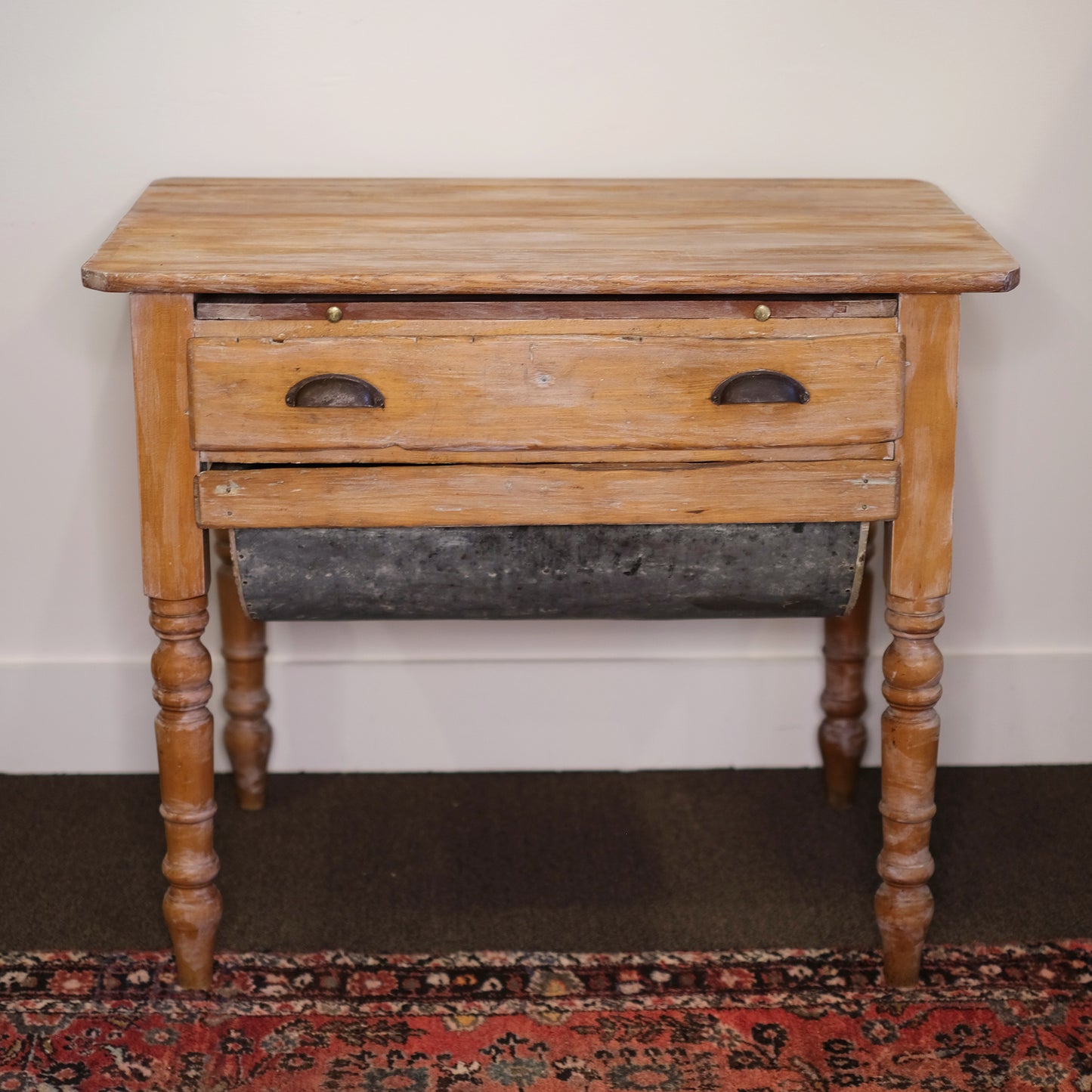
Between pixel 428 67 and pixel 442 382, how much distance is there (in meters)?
0.68

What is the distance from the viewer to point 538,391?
55.7 inches

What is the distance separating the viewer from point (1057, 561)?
2.12 meters

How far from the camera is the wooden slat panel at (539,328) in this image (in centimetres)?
140

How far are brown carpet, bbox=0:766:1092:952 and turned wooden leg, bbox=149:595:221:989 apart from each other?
11 cm

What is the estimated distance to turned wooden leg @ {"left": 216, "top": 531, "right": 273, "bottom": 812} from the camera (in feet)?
6.55

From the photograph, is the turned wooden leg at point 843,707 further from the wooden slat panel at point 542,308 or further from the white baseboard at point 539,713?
the wooden slat panel at point 542,308

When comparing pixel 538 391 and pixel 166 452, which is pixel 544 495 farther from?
pixel 166 452

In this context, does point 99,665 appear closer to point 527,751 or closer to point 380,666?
point 380,666

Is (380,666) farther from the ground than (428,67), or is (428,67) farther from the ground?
(428,67)

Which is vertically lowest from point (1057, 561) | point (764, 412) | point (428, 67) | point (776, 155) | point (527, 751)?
point (527, 751)

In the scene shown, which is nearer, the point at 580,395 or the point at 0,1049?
the point at 580,395

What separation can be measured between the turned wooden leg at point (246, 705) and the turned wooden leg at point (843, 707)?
0.87 metres

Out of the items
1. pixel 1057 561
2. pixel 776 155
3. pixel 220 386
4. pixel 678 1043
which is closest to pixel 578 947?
pixel 678 1043

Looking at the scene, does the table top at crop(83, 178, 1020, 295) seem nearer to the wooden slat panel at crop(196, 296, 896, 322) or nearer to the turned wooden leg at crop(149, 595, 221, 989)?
the wooden slat panel at crop(196, 296, 896, 322)
